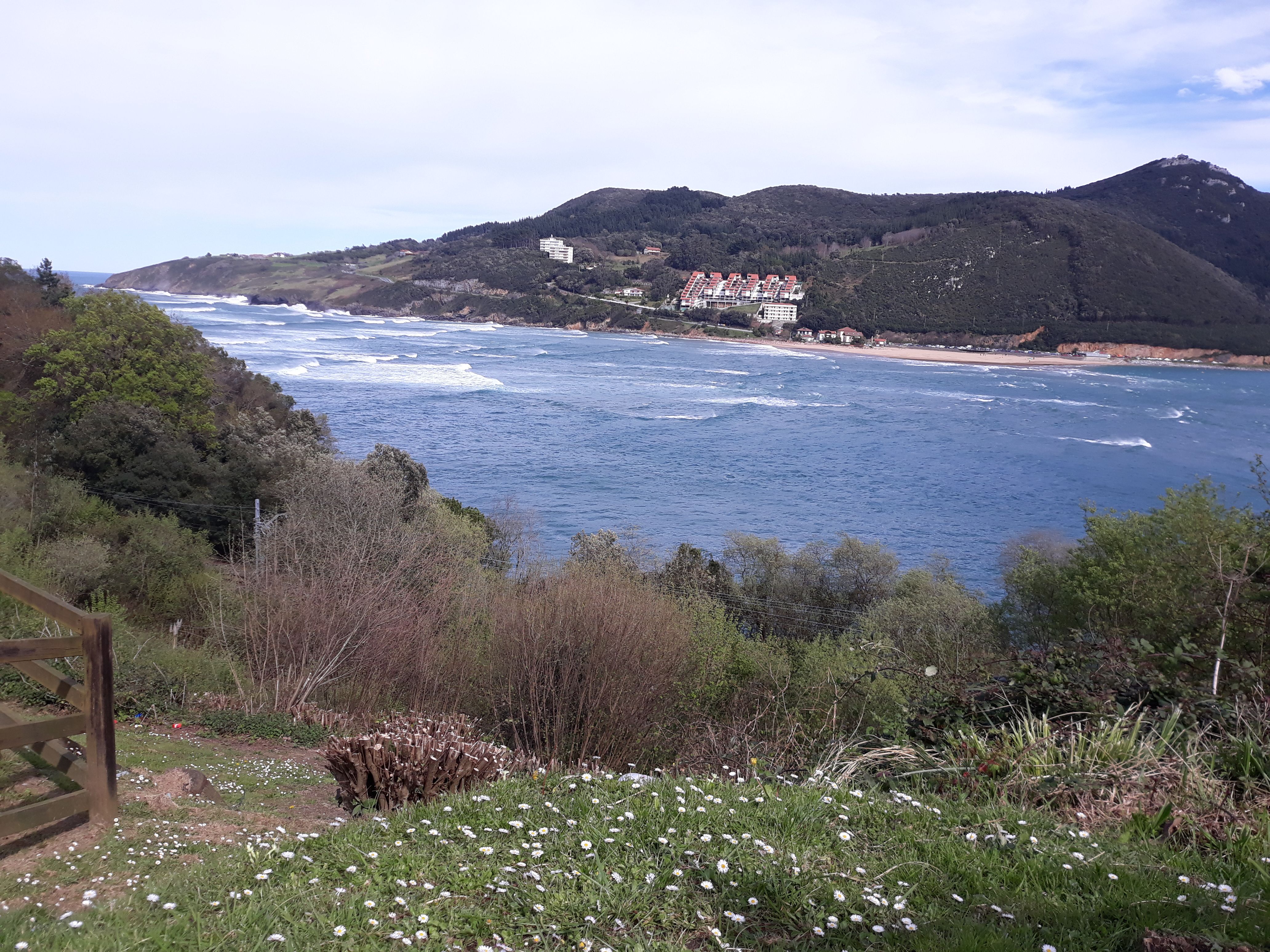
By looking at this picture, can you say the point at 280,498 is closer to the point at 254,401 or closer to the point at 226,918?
the point at 254,401

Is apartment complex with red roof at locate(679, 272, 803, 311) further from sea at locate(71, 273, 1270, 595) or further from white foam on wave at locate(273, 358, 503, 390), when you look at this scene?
white foam on wave at locate(273, 358, 503, 390)

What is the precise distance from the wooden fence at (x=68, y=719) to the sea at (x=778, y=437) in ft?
81.6

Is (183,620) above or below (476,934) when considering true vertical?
below

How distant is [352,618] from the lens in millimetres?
12328

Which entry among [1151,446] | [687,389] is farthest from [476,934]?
[687,389]

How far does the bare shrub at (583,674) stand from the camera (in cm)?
965

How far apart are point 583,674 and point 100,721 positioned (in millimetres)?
6977

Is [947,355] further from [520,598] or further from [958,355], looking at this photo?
→ [520,598]

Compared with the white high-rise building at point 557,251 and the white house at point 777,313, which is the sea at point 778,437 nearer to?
the white house at point 777,313

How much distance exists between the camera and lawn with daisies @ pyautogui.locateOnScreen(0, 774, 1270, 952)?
287 cm

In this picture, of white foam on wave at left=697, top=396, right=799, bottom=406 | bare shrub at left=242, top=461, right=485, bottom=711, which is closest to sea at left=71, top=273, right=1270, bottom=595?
white foam on wave at left=697, top=396, right=799, bottom=406

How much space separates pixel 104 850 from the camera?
346 cm

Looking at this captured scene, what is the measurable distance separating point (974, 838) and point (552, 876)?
1.90 meters

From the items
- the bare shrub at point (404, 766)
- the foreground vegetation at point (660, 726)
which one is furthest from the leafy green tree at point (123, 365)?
the bare shrub at point (404, 766)
